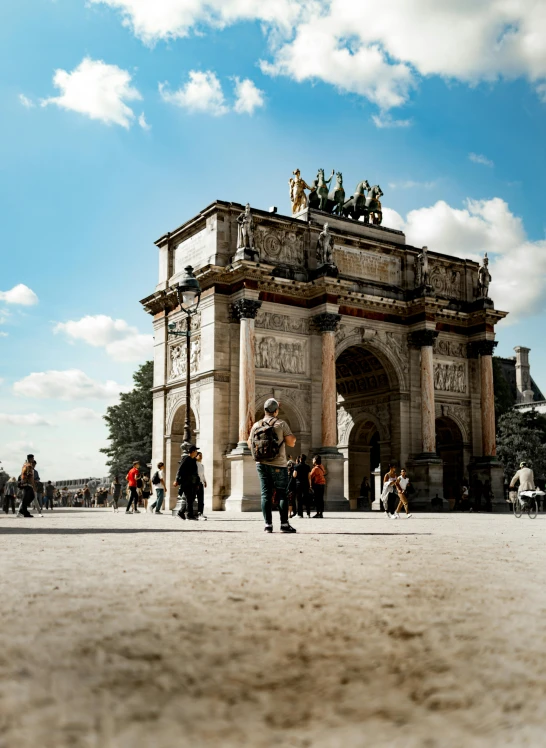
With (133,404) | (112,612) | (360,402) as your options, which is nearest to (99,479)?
(133,404)

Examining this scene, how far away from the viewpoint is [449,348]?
3988 centimetres

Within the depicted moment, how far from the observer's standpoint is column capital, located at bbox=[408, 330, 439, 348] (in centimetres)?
3744

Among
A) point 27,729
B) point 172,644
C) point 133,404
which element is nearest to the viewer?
point 27,729

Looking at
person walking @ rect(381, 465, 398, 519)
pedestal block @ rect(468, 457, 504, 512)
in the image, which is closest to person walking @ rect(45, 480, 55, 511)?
pedestal block @ rect(468, 457, 504, 512)

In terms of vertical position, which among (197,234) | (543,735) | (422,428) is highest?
(197,234)

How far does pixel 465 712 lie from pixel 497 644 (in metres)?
1.16

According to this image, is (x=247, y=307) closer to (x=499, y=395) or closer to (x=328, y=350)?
(x=328, y=350)

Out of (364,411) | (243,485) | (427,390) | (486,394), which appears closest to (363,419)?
(364,411)

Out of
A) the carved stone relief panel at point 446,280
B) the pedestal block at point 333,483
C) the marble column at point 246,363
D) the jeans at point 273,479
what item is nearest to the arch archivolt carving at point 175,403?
the marble column at point 246,363

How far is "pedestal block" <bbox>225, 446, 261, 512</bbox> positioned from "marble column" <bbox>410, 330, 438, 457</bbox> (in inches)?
389

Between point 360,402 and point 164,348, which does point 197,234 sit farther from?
point 360,402

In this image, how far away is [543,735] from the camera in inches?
105

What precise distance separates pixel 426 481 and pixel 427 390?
4296 mm

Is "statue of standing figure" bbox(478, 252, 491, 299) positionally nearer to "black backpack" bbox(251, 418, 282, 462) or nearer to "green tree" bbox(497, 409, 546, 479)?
"green tree" bbox(497, 409, 546, 479)
